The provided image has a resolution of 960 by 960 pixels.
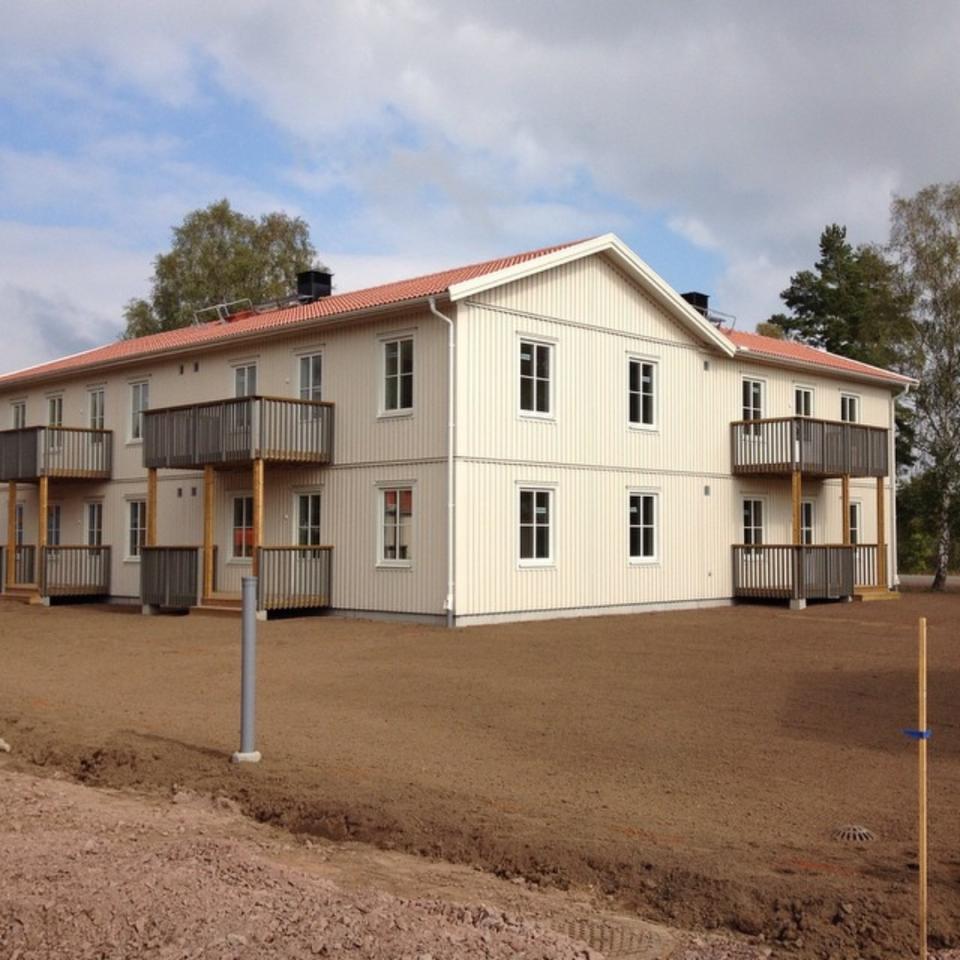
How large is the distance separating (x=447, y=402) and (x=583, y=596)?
15.9 feet

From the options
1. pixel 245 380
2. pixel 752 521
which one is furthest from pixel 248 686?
pixel 752 521

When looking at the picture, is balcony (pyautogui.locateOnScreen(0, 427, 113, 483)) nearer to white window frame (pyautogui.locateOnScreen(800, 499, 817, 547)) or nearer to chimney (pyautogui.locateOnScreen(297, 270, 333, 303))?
chimney (pyautogui.locateOnScreen(297, 270, 333, 303))

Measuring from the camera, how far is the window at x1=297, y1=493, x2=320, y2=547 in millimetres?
23922

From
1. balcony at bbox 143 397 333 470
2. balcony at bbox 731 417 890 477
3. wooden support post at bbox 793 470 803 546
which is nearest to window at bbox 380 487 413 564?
balcony at bbox 143 397 333 470

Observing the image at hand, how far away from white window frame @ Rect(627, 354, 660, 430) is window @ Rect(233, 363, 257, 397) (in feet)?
24.9

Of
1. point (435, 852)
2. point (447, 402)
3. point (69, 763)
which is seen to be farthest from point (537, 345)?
point (435, 852)

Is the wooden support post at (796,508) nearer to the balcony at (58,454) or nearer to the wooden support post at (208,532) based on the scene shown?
the wooden support post at (208,532)

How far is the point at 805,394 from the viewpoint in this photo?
30359 millimetres

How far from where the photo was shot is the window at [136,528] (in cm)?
2820

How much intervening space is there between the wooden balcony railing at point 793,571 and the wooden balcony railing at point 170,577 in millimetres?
11537

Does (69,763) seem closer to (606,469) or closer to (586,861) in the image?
(586,861)

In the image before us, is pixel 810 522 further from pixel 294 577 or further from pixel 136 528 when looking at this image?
pixel 136 528

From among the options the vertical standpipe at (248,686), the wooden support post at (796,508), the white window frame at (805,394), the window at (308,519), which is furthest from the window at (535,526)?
the vertical standpipe at (248,686)

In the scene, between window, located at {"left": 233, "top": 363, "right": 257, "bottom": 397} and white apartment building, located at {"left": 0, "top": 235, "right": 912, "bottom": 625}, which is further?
window, located at {"left": 233, "top": 363, "right": 257, "bottom": 397}
